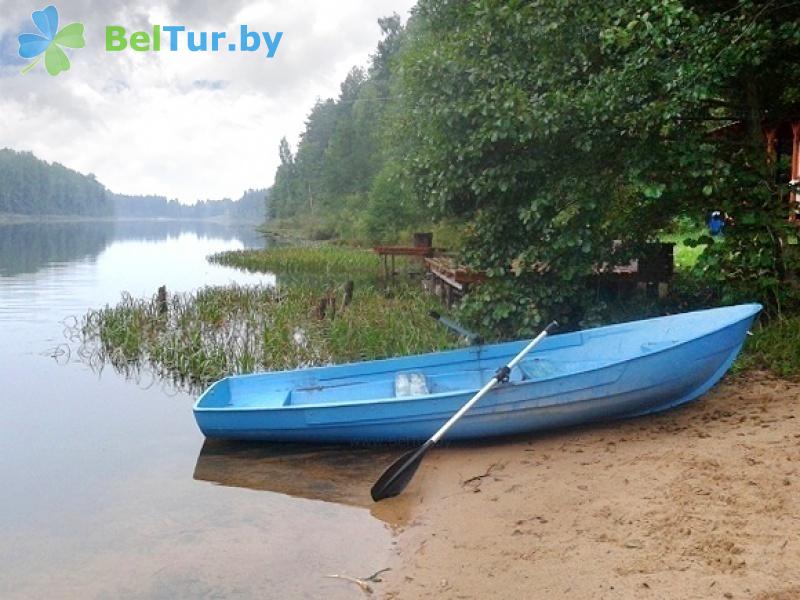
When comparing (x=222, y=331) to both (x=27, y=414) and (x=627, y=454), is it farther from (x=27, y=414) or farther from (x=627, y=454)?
(x=627, y=454)

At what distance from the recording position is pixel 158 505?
6.05 metres

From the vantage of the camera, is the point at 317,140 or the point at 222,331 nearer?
the point at 222,331

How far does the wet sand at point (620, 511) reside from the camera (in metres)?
3.67

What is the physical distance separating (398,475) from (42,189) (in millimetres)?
140997

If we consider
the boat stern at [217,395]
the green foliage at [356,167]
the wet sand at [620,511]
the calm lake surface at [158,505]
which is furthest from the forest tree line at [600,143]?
the green foliage at [356,167]

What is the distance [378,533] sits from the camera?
516 centimetres

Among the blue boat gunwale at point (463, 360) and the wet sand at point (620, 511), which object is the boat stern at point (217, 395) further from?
the wet sand at point (620, 511)

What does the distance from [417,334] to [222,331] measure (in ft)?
13.0

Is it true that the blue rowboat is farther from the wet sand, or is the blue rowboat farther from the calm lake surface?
the calm lake surface

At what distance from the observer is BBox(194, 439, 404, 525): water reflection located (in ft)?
19.9

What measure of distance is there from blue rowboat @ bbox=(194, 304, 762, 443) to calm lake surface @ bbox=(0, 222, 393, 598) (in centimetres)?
45

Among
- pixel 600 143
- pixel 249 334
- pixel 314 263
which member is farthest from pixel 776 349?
pixel 314 263

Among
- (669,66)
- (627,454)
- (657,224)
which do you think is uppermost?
(669,66)

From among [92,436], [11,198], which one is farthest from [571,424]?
[11,198]
